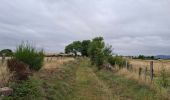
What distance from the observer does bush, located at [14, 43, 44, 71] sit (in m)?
18.2

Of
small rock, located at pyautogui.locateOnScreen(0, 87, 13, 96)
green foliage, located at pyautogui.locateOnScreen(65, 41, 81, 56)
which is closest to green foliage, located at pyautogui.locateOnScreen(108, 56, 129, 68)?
small rock, located at pyautogui.locateOnScreen(0, 87, 13, 96)

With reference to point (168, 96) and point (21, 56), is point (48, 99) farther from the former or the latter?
point (21, 56)

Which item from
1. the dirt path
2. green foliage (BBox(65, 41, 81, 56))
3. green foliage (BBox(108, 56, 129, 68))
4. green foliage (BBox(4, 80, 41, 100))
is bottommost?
the dirt path

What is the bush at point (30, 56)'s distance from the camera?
18.2m

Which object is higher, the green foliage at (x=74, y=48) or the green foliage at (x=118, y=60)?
the green foliage at (x=74, y=48)

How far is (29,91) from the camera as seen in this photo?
11.0 meters

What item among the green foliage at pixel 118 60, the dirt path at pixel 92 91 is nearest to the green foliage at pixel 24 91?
the dirt path at pixel 92 91

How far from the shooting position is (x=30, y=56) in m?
18.6

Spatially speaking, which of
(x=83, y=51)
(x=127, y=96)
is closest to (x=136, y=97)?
(x=127, y=96)

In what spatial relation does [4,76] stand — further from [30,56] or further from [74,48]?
[74,48]

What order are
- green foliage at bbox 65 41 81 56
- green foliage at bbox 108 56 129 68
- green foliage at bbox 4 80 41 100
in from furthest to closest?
1. green foliage at bbox 65 41 81 56
2. green foliage at bbox 108 56 129 68
3. green foliage at bbox 4 80 41 100

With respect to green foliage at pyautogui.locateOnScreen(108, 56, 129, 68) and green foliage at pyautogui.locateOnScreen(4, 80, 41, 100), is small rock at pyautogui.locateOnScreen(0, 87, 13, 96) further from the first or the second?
green foliage at pyautogui.locateOnScreen(108, 56, 129, 68)

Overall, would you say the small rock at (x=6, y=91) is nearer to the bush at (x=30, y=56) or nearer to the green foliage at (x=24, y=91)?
the green foliage at (x=24, y=91)

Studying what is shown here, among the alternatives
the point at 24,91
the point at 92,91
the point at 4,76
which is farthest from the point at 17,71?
the point at 92,91
